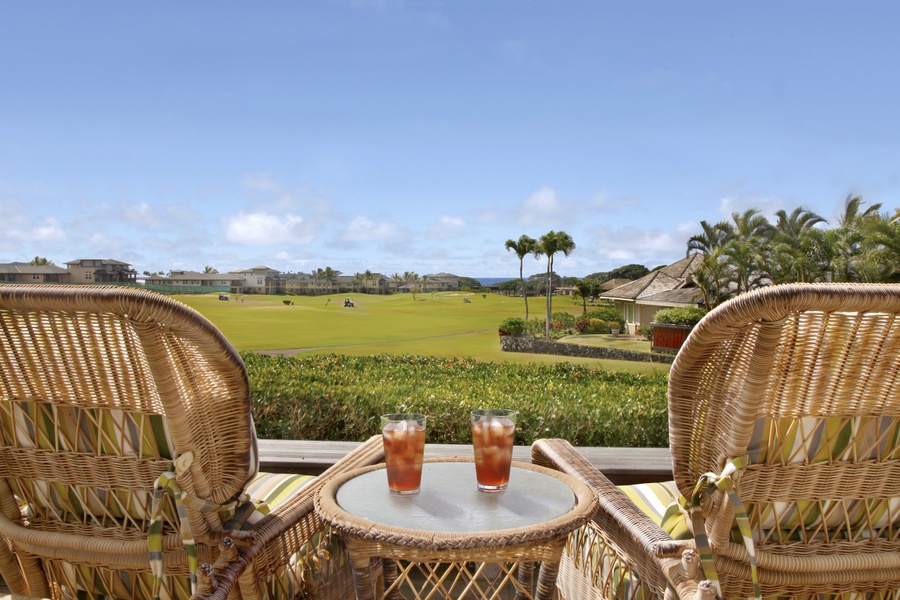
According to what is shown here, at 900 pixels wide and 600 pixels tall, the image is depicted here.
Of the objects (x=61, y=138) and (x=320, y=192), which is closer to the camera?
(x=61, y=138)

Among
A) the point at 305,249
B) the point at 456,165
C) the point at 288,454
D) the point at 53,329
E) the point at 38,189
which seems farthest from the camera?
the point at 305,249

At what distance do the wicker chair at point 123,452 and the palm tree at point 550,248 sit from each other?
5495 millimetres

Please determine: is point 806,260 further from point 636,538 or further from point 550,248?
point 636,538

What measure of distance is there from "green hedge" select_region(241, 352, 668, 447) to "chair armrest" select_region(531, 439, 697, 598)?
1.30 m

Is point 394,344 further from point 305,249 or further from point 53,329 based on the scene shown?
point 53,329

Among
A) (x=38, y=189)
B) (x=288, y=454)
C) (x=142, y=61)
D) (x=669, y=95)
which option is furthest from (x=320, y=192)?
(x=288, y=454)

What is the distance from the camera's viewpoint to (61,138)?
18.3 feet

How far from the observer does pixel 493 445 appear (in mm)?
1333

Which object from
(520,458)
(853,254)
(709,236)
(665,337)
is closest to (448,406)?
(520,458)

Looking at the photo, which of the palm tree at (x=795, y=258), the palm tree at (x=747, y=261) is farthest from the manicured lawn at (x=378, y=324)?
the palm tree at (x=795, y=258)

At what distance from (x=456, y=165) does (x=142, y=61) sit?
10.4 ft

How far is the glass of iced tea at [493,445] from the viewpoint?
1.32 m

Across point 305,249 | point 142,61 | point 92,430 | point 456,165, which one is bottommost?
point 92,430

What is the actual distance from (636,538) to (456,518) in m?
0.38
